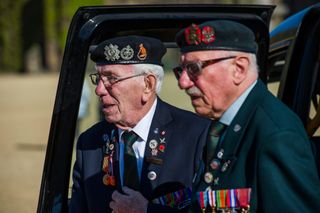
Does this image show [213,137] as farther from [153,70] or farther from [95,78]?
[95,78]

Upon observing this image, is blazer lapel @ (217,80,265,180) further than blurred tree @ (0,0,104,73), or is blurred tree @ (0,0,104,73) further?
blurred tree @ (0,0,104,73)

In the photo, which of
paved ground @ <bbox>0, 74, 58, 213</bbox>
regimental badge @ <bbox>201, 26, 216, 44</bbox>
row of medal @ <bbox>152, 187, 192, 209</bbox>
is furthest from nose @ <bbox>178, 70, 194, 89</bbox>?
paved ground @ <bbox>0, 74, 58, 213</bbox>

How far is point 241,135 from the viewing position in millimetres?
2412

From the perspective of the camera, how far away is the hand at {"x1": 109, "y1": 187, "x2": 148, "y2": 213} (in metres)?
2.97

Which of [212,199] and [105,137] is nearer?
[212,199]

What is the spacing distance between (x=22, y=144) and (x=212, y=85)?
12.1 meters

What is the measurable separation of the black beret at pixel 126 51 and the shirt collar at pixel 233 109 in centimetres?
75

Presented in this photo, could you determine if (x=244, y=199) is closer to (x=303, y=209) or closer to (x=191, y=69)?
(x=303, y=209)

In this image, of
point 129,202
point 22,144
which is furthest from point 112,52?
point 22,144

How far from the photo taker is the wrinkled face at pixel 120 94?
3.13m

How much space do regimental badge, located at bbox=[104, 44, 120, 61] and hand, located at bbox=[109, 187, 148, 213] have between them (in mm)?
499

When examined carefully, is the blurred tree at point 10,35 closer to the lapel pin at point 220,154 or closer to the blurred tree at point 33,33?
the blurred tree at point 33,33

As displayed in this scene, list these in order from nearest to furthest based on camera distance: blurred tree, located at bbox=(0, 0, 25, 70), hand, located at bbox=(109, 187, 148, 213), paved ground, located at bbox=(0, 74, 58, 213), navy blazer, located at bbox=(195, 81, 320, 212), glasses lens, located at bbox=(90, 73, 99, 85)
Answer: navy blazer, located at bbox=(195, 81, 320, 212)
hand, located at bbox=(109, 187, 148, 213)
glasses lens, located at bbox=(90, 73, 99, 85)
paved ground, located at bbox=(0, 74, 58, 213)
blurred tree, located at bbox=(0, 0, 25, 70)

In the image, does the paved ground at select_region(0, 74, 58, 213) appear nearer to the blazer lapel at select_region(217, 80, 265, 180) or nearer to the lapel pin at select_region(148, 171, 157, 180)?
the lapel pin at select_region(148, 171, 157, 180)
